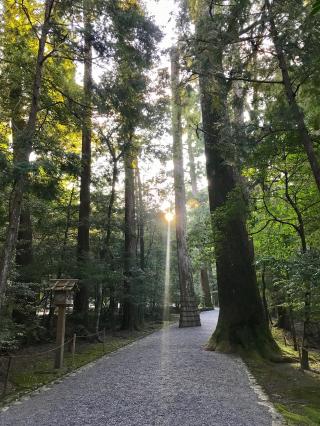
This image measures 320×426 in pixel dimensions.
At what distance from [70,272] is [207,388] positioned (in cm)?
643

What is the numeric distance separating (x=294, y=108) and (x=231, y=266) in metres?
4.91

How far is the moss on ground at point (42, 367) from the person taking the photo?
5.64 meters

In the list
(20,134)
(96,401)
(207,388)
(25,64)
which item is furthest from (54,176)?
(207,388)

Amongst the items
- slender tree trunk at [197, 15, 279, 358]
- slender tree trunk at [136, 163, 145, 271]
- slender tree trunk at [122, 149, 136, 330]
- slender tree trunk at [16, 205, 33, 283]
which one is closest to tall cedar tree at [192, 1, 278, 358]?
slender tree trunk at [197, 15, 279, 358]

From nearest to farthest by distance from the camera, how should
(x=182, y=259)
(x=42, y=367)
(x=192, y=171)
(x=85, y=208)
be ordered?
(x=42, y=367) → (x=85, y=208) → (x=182, y=259) → (x=192, y=171)

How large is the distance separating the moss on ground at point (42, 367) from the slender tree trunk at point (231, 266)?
3218mm

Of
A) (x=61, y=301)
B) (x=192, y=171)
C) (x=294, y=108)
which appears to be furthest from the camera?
(x=192, y=171)

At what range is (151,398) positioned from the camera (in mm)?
4805

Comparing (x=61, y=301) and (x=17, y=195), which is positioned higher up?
(x=17, y=195)

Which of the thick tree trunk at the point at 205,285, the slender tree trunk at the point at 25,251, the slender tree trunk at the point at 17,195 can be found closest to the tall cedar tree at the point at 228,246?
the slender tree trunk at the point at 17,195

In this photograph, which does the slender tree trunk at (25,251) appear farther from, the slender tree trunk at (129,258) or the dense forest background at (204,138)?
the slender tree trunk at (129,258)

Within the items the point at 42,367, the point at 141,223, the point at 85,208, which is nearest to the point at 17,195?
the point at 42,367

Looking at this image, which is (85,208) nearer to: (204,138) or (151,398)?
(204,138)

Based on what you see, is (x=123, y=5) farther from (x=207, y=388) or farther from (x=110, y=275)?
(x=207, y=388)
